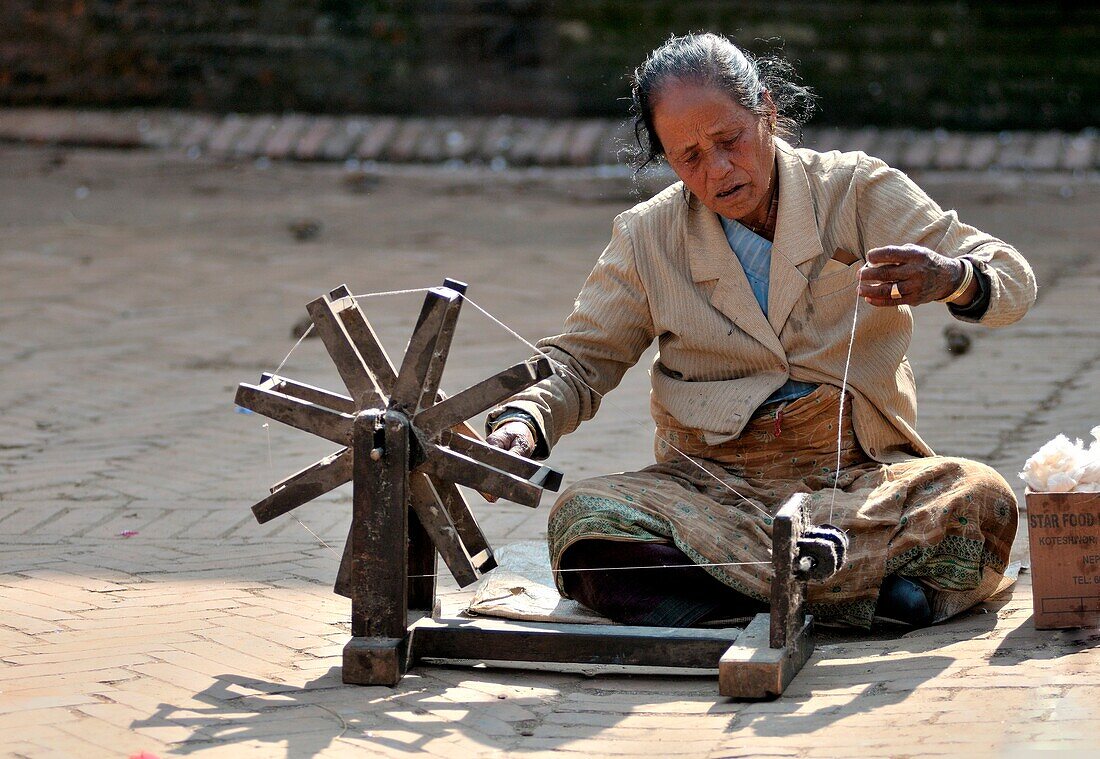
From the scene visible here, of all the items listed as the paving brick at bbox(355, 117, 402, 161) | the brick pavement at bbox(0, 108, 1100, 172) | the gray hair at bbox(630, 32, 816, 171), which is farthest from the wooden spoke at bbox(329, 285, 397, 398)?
the paving brick at bbox(355, 117, 402, 161)

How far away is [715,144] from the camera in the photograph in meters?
3.08

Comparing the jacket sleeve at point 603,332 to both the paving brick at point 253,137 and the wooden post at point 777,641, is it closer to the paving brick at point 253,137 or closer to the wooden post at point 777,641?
the wooden post at point 777,641

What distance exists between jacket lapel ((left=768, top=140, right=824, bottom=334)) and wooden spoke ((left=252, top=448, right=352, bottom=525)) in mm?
980

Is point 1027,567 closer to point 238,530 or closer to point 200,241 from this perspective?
point 238,530

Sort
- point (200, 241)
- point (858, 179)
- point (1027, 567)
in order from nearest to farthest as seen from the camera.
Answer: point (858, 179)
point (1027, 567)
point (200, 241)

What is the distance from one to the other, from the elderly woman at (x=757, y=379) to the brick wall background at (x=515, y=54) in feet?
22.0

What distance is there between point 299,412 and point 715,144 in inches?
40.3

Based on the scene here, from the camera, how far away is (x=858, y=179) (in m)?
3.25

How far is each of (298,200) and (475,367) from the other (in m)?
4.26

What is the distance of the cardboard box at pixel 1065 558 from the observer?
9.73 ft

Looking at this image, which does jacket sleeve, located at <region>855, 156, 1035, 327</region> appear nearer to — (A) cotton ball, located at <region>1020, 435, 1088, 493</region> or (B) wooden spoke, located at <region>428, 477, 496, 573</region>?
(A) cotton ball, located at <region>1020, 435, 1088, 493</region>

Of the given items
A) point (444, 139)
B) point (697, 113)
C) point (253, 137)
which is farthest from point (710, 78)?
point (253, 137)

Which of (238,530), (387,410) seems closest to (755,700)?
(387,410)

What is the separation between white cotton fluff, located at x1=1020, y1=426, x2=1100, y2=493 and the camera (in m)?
2.96
